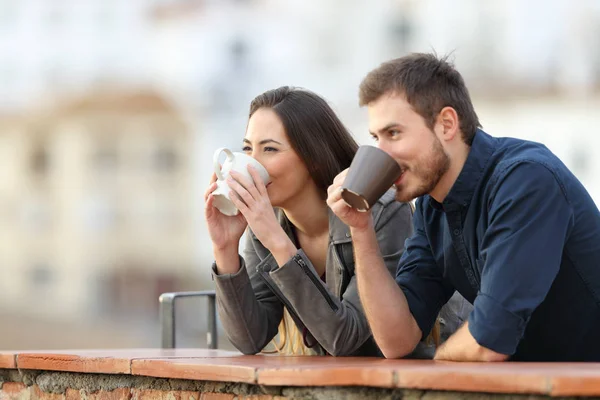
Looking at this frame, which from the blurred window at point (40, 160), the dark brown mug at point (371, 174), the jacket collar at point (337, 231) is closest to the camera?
the dark brown mug at point (371, 174)

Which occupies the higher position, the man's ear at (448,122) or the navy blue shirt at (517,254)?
the man's ear at (448,122)

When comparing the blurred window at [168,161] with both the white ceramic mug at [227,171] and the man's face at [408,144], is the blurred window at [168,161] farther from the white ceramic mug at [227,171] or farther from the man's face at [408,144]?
the man's face at [408,144]

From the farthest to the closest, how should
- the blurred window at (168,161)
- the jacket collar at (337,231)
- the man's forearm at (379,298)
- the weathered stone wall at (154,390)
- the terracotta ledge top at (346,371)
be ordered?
the blurred window at (168,161) < the jacket collar at (337,231) < the man's forearm at (379,298) < the weathered stone wall at (154,390) < the terracotta ledge top at (346,371)

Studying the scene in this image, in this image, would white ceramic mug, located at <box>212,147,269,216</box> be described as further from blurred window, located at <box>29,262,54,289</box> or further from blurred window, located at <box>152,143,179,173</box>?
blurred window, located at <box>29,262,54,289</box>

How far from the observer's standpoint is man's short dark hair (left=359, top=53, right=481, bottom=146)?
311cm

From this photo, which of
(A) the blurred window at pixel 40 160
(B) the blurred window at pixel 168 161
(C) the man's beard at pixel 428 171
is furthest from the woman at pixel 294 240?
(A) the blurred window at pixel 40 160

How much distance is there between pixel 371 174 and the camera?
3035 millimetres

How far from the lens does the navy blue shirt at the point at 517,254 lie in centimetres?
286

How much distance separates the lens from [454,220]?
126 inches

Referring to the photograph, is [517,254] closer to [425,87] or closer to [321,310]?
[425,87]

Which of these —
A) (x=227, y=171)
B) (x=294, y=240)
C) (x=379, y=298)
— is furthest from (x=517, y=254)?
(x=294, y=240)

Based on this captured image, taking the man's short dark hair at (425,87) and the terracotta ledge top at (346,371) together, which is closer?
the terracotta ledge top at (346,371)

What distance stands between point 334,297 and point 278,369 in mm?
737

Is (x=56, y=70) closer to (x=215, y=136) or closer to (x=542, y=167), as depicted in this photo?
(x=215, y=136)
